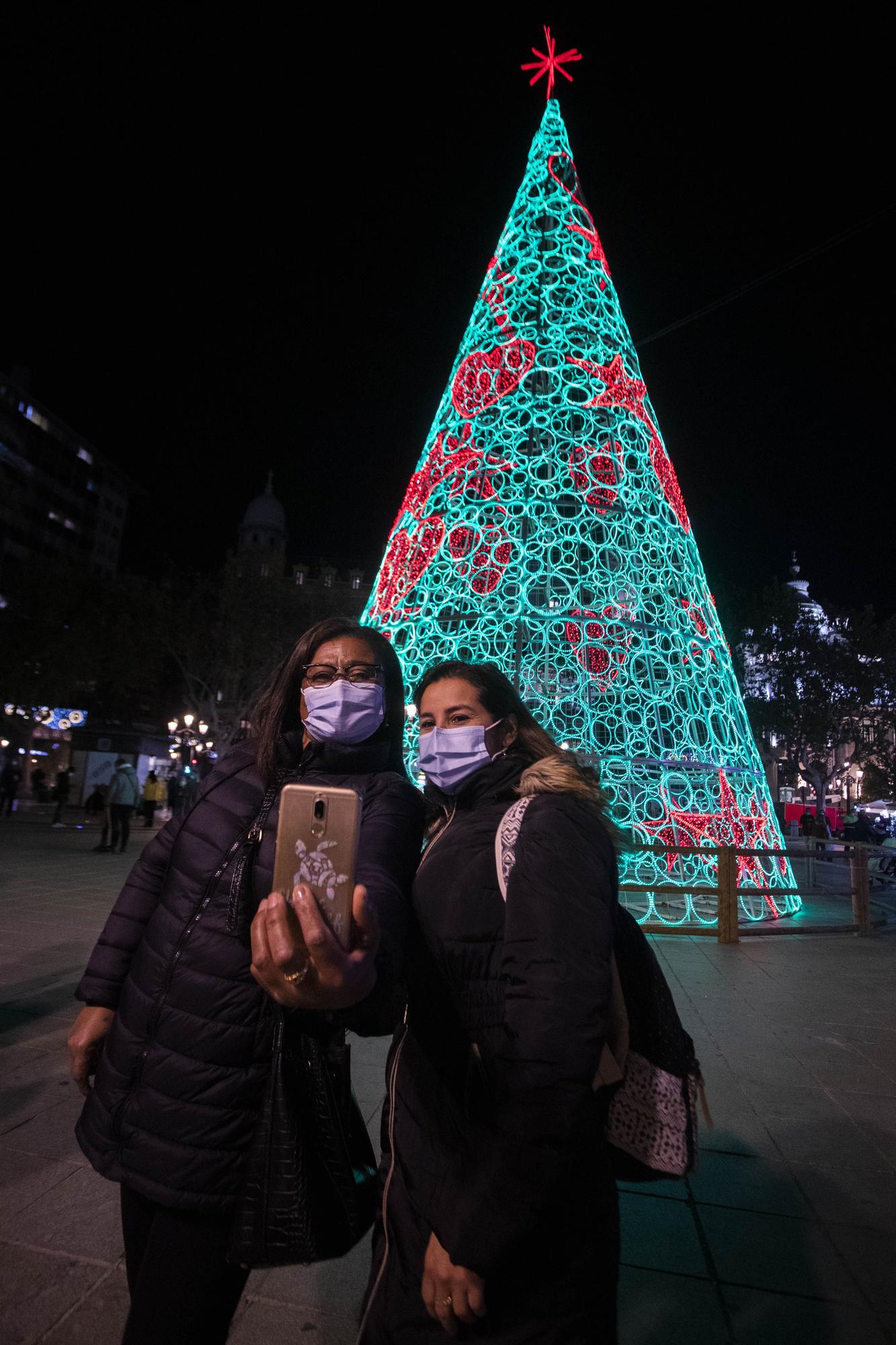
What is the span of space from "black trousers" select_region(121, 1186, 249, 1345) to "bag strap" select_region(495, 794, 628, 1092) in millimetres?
764

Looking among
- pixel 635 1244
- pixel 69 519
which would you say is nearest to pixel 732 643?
pixel 635 1244

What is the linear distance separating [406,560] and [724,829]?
4.78 meters

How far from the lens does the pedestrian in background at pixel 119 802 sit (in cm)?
1277

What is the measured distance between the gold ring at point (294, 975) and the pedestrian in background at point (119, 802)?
12.7m

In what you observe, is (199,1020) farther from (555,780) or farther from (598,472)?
(598,472)

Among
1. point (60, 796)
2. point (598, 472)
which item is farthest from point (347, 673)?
point (60, 796)

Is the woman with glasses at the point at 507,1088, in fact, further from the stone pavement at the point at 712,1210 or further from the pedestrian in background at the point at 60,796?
the pedestrian in background at the point at 60,796

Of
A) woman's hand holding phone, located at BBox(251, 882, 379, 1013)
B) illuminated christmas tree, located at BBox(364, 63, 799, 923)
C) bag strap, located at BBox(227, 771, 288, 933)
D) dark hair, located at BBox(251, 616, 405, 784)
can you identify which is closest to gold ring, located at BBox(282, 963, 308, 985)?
woman's hand holding phone, located at BBox(251, 882, 379, 1013)

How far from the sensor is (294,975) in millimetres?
1016

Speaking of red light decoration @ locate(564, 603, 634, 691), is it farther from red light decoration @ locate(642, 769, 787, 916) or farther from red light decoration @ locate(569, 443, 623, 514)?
red light decoration @ locate(642, 769, 787, 916)

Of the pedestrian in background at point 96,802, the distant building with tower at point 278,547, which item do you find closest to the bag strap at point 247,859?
the pedestrian in background at point 96,802

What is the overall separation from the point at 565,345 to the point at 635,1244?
8.50 metres

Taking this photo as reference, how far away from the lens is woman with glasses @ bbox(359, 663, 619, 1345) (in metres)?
1.15

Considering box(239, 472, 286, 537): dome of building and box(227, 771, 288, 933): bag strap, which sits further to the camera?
box(239, 472, 286, 537): dome of building
